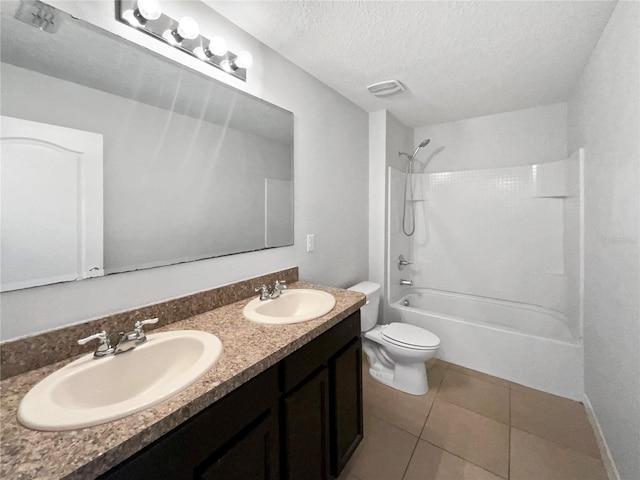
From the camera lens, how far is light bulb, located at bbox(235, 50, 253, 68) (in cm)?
134

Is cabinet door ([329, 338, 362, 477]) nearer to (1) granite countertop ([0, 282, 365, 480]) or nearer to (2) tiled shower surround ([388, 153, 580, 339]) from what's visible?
(1) granite countertop ([0, 282, 365, 480])

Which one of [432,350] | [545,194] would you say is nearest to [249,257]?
[432,350]

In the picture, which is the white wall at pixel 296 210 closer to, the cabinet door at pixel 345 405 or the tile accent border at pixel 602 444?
the cabinet door at pixel 345 405

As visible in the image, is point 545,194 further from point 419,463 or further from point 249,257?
point 249,257

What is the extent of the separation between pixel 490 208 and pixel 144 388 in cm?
304

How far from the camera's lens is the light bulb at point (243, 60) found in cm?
134

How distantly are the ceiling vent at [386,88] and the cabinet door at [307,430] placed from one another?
1.98 metres

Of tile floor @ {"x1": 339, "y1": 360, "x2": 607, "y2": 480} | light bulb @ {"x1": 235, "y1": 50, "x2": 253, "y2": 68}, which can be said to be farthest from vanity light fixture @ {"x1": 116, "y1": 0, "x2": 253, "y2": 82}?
tile floor @ {"x1": 339, "y1": 360, "x2": 607, "y2": 480}

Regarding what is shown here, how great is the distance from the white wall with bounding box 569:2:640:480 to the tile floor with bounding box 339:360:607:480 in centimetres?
18

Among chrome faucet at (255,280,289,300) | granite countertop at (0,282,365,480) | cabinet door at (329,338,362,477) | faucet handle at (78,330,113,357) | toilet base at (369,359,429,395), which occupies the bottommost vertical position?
toilet base at (369,359,429,395)

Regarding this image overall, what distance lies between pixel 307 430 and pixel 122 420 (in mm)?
708

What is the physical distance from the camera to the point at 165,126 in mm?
1146

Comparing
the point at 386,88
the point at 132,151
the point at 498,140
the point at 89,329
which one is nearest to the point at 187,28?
the point at 132,151

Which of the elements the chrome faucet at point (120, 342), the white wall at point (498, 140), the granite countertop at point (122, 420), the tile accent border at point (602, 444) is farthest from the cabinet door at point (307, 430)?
the white wall at point (498, 140)
